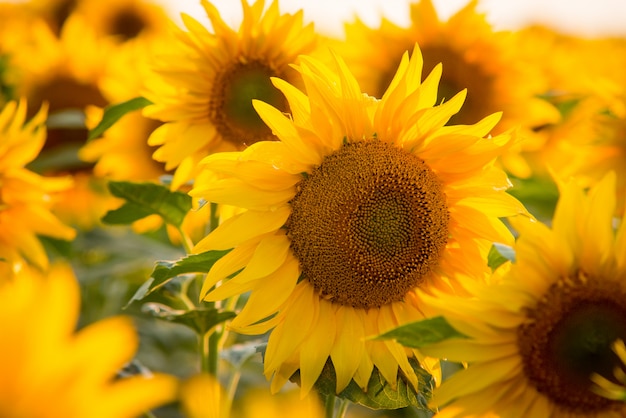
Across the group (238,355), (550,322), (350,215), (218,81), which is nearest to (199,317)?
(238,355)

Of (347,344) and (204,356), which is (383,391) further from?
(204,356)

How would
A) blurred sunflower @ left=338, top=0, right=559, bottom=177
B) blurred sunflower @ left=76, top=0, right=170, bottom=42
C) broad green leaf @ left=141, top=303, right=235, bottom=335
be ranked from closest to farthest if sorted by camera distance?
broad green leaf @ left=141, top=303, right=235, bottom=335 → blurred sunflower @ left=338, top=0, right=559, bottom=177 → blurred sunflower @ left=76, top=0, right=170, bottom=42

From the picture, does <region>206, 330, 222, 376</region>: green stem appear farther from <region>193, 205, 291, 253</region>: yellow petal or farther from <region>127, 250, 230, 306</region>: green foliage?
<region>193, 205, 291, 253</region>: yellow petal

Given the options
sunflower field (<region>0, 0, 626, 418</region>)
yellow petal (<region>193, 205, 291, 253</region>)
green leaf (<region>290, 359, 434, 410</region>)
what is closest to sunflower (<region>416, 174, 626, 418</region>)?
sunflower field (<region>0, 0, 626, 418</region>)

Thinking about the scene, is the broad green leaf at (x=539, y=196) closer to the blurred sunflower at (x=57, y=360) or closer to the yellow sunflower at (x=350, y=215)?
the yellow sunflower at (x=350, y=215)

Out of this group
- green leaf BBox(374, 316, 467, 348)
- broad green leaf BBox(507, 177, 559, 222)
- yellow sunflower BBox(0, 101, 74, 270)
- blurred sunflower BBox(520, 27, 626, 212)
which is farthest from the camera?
blurred sunflower BBox(520, 27, 626, 212)

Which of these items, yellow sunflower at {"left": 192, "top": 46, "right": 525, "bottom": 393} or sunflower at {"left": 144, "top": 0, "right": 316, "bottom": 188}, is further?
sunflower at {"left": 144, "top": 0, "right": 316, "bottom": 188}
